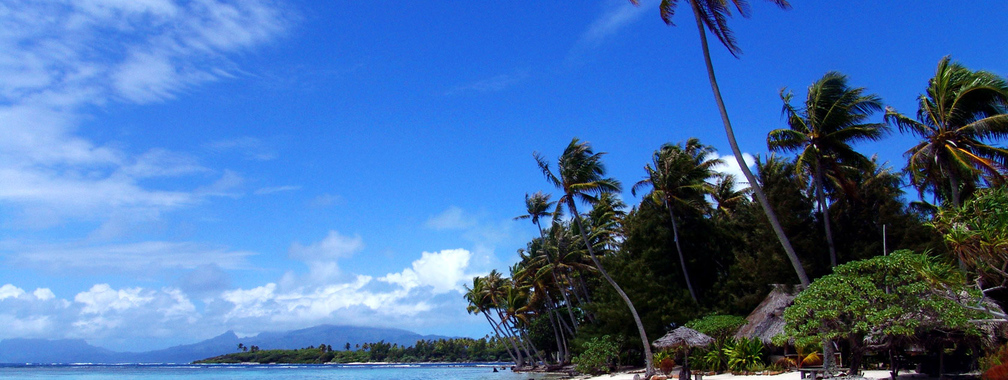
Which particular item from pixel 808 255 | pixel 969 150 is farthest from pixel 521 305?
pixel 969 150

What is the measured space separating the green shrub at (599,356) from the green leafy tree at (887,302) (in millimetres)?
15951

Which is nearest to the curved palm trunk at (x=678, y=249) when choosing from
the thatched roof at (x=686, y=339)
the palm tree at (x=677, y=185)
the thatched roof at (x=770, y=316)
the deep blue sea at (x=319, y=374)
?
the palm tree at (x=677, y=185)

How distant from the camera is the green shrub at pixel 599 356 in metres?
29.3

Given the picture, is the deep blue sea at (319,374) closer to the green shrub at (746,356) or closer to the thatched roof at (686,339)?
the green shrub at (746,356)

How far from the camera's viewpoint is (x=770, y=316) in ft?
73.2

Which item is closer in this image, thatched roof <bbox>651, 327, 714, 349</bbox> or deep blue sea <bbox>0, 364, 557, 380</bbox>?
thatched roof <bbox>651, 327, 714, 349</bbox>

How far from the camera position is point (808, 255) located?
24.0 meters

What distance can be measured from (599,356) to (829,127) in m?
14.1

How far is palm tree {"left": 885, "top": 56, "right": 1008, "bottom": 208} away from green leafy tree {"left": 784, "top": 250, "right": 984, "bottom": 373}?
5.82 metres

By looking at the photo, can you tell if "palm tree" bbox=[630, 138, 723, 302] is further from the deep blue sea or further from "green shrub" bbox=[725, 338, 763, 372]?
the deep blue sea

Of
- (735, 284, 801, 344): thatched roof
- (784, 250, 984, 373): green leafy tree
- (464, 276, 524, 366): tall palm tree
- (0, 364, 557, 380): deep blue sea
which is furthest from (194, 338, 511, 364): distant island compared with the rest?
(784, 250, 984, 373): green leafy tree

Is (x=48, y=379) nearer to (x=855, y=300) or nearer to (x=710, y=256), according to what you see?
(x=710, y=256)

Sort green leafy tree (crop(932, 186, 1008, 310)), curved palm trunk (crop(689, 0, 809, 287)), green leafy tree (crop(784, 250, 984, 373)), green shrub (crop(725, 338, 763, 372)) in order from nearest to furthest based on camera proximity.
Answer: green leafy tree (crop(932, 186, 1008, 310))
green leafy tree (crop(784, 250, 984, 373))
curved palm trunk (crop(689, 0, 809, 287))
green shrub (crop(725, 338, 763, 372))

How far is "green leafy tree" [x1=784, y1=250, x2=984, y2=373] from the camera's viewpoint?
12266mm
